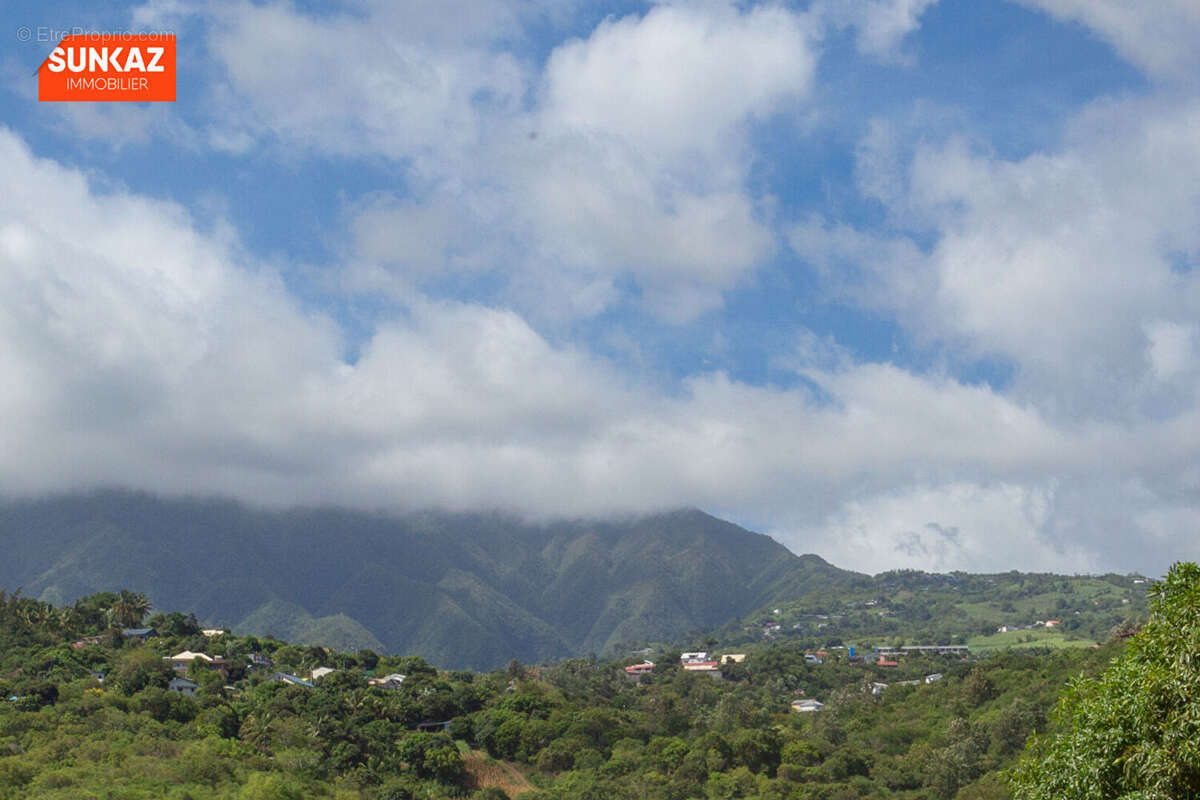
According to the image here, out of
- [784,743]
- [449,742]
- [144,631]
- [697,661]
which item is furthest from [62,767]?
[697,661]

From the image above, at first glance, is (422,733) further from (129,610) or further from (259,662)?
(129,610)

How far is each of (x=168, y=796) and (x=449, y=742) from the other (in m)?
25.4

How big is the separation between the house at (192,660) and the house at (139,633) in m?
4.75

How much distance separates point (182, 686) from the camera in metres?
72.6

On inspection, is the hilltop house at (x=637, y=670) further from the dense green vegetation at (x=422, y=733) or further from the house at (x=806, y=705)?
the dense green vegetation at (x=422, y=733)

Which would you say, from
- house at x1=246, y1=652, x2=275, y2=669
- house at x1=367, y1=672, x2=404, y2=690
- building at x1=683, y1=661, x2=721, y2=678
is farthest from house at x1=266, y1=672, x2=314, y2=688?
building at x1=683, y1=661, x2=721, y2=678

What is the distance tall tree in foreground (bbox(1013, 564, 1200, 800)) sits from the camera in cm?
1700

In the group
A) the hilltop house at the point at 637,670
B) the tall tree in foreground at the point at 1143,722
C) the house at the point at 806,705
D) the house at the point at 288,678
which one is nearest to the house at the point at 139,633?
the house at the point at 288,678

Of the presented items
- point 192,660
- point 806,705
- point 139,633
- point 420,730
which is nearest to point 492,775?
point 420,730

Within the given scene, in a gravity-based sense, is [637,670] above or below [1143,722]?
below

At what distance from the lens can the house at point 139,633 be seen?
3469 inches

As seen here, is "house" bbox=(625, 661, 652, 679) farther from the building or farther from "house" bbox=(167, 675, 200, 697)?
"house" bbox=(167, 675, 200, 697)

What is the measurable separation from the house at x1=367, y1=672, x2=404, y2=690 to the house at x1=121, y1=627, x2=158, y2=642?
69.1 feet

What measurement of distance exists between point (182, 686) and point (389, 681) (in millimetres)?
24619
